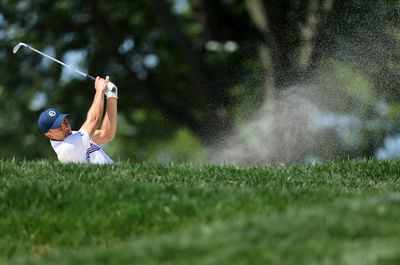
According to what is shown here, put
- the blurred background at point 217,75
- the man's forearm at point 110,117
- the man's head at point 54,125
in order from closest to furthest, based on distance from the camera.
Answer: the man's head at point 54,125 < the man's forearm at point 110,117 < the blurred background at point 217,75

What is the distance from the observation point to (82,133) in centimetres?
1051

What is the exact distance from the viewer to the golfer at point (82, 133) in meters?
10.5

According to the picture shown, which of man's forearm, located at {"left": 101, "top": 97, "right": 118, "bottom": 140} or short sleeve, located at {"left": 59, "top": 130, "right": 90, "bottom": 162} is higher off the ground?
man's forearm, located at {"left": 101, "top": 97, "right": 118, "bottom": 140}

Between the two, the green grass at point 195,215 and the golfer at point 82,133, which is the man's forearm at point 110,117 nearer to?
the golfer at point 82,133

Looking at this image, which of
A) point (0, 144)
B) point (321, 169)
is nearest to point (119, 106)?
point (0, 144)

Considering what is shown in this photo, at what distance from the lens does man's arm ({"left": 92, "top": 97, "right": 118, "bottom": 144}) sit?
425 inches

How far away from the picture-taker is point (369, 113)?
62.5 ft

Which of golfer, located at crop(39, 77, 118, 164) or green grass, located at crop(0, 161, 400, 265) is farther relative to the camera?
golfer, located at crop(39, 77, 118, 164)

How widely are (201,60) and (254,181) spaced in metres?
9.69

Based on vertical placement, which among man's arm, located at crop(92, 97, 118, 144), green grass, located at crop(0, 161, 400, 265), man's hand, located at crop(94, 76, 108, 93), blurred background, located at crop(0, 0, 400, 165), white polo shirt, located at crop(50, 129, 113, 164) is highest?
blurred background, located at crop(0, 0, 400, 165)

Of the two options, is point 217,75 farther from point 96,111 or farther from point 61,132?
point 61,132

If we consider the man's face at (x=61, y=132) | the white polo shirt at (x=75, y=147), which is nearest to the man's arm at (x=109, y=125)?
the white polo shirt at (x=75, y=147)

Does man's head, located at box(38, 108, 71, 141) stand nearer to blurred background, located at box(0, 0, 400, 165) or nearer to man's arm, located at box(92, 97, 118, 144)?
man's arm, located at box(92, 97, 118, 144)

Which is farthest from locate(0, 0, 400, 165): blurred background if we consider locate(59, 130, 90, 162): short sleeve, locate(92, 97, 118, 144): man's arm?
locate(59, 130, 90, 162): short sleeve
